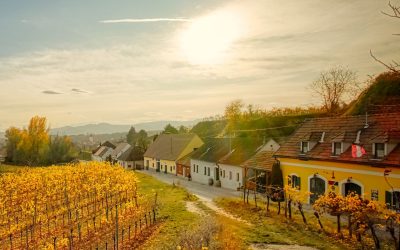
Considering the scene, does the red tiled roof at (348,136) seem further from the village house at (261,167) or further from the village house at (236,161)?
the village house at (236,161)

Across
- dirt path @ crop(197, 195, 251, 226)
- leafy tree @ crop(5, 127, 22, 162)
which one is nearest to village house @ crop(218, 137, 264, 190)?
dirt path @ crop(197, 195, 251, 226)

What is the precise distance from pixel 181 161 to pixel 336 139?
3556cm

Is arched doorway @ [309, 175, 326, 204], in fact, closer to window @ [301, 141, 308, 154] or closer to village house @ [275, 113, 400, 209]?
village house @ [275, 113, 400, 209]

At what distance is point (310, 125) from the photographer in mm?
33781

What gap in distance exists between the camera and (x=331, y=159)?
28438mm

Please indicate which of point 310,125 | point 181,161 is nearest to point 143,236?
point 310,125

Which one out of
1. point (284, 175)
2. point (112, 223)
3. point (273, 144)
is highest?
point (273, 144)

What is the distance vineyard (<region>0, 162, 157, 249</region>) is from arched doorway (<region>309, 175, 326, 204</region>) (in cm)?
1295

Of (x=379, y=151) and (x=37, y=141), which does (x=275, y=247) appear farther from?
(x=37, y=141)

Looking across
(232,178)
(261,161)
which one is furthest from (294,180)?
(232,178)

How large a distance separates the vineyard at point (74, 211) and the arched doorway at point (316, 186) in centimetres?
1295

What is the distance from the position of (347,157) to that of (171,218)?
13565mm

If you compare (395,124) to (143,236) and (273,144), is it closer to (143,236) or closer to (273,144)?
(273,144)

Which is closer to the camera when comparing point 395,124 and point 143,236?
point 143,236
